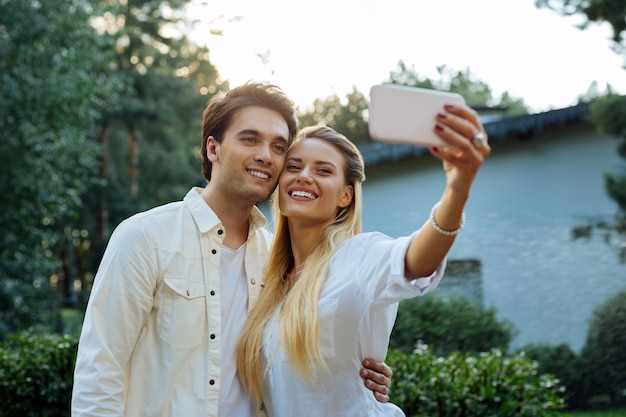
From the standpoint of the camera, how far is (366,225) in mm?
Answer: 11617

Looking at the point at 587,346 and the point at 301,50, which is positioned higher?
the point at 301,50

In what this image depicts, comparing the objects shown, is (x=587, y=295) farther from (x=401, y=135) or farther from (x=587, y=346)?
(x=401, y=135)

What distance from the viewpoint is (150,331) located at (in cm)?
261

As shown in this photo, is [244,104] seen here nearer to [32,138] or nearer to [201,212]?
[201,212]

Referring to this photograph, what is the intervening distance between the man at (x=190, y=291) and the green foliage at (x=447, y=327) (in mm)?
5307

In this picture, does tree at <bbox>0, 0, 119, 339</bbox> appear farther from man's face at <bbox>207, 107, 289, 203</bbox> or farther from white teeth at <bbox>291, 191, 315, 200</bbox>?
white teeth at <bbox>291, 191, 315, 200</bbox>

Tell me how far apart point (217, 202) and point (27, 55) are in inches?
319

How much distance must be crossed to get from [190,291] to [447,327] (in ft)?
19.3

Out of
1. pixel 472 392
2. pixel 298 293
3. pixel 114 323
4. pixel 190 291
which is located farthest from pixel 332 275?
pixel 472 392

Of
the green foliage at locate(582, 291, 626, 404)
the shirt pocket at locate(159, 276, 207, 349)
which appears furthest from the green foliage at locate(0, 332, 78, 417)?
the green foliage at locate(582, 291, 626, 404)

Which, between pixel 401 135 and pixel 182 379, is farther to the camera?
pixel 182 379

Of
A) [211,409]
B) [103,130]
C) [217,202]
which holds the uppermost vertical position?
[217,202]

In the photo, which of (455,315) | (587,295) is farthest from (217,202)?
(587,295)

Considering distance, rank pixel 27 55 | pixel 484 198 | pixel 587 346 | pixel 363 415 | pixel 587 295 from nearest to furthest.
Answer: pixel 363 415 → pixel 587 346 → pixel 587 295 → pixel 27 55 → pixel 484 198
